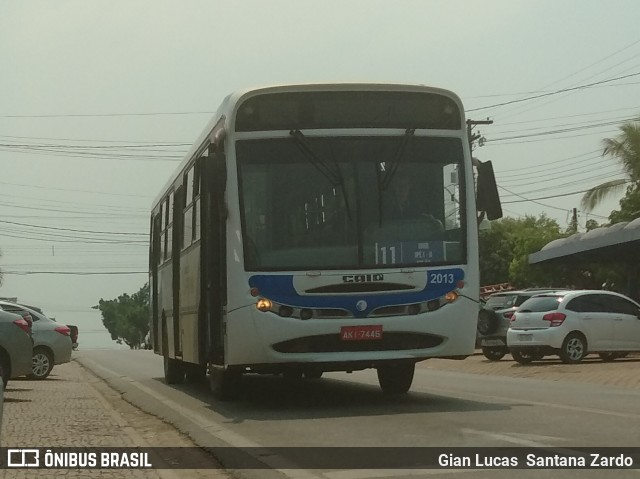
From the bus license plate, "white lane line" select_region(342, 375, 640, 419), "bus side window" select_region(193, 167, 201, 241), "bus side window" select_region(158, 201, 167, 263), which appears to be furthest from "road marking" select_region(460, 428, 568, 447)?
"bus side window" select_region(158, 201, 167, 263)

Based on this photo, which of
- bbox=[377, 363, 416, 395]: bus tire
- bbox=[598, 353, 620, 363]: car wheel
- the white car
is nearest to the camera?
bbox=[377, 363, 416, 395]: bus tire

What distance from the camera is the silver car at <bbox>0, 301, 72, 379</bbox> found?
25141 millimetres

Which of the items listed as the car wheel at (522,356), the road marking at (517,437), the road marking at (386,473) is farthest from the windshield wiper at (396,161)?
the car wheel at (522,356)

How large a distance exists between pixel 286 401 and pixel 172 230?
4900 millimetres

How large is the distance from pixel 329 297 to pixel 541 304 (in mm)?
13850

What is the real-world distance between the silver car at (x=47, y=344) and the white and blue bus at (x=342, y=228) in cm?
1125

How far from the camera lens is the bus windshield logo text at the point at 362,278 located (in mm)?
13836

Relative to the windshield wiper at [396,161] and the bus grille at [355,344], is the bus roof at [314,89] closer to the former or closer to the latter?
the windshield wiper at [396,161]

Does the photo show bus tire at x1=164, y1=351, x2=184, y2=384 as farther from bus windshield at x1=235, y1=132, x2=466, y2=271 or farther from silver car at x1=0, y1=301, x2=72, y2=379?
bus windshield at x1=235, y1=132, x2=466, y2=271

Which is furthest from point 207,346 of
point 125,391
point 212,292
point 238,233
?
point 125,391

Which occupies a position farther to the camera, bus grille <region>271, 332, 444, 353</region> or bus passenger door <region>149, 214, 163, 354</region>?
bus passenger door <region>149, 214, 163, 354</region>

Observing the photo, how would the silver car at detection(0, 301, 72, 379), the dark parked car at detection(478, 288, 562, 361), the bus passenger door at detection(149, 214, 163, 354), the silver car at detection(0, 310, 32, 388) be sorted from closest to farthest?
the silver car at detection(0, 310, 32, 388), the bus passenger door at detection(149, 214, 163, 354), the silver car at detection(0, 301, 72, 379), the dark parked car at detection(478, 288, 562, 361)

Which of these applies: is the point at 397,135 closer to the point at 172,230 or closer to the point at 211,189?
the point at 211,189

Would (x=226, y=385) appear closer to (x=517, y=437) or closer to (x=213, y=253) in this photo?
(x=213, y=253)
